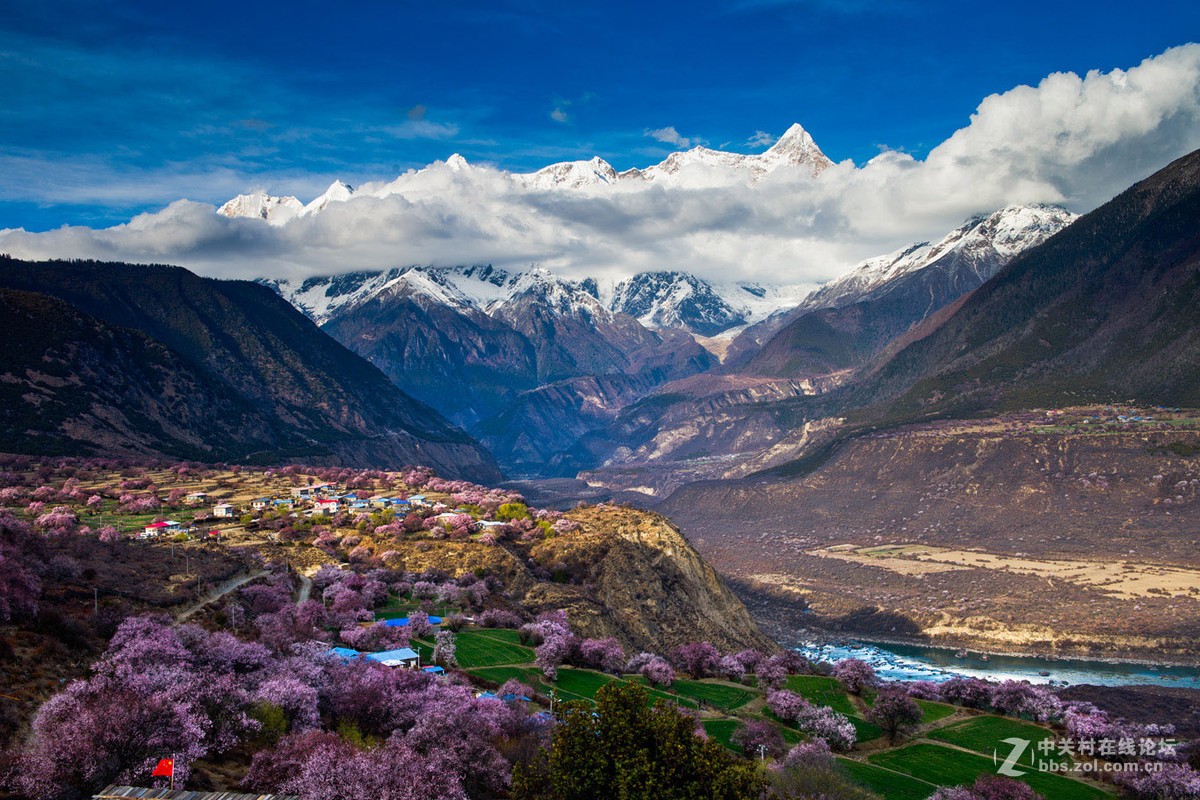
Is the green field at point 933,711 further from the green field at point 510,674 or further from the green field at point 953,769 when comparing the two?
the green field at point 510,674

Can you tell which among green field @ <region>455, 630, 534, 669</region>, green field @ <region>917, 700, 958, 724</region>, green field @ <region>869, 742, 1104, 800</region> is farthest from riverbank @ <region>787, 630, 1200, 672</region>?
green field @ <region>455, 630, 534, 669</region>

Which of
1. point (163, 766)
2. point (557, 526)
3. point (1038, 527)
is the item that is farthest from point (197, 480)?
point (1038, 527)

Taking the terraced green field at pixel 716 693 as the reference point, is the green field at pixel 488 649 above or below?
above

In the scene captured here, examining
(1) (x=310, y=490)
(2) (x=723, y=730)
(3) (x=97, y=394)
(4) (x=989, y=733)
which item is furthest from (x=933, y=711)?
(3) (x=97, y=394)

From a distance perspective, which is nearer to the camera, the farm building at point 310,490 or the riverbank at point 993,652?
the riverbank at point 993,652

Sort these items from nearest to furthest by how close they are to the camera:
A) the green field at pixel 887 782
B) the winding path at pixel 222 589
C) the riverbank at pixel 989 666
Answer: the green field at pixel 887 782, the winding path at pixel 222 589, the riverbank at pixel 989 666
